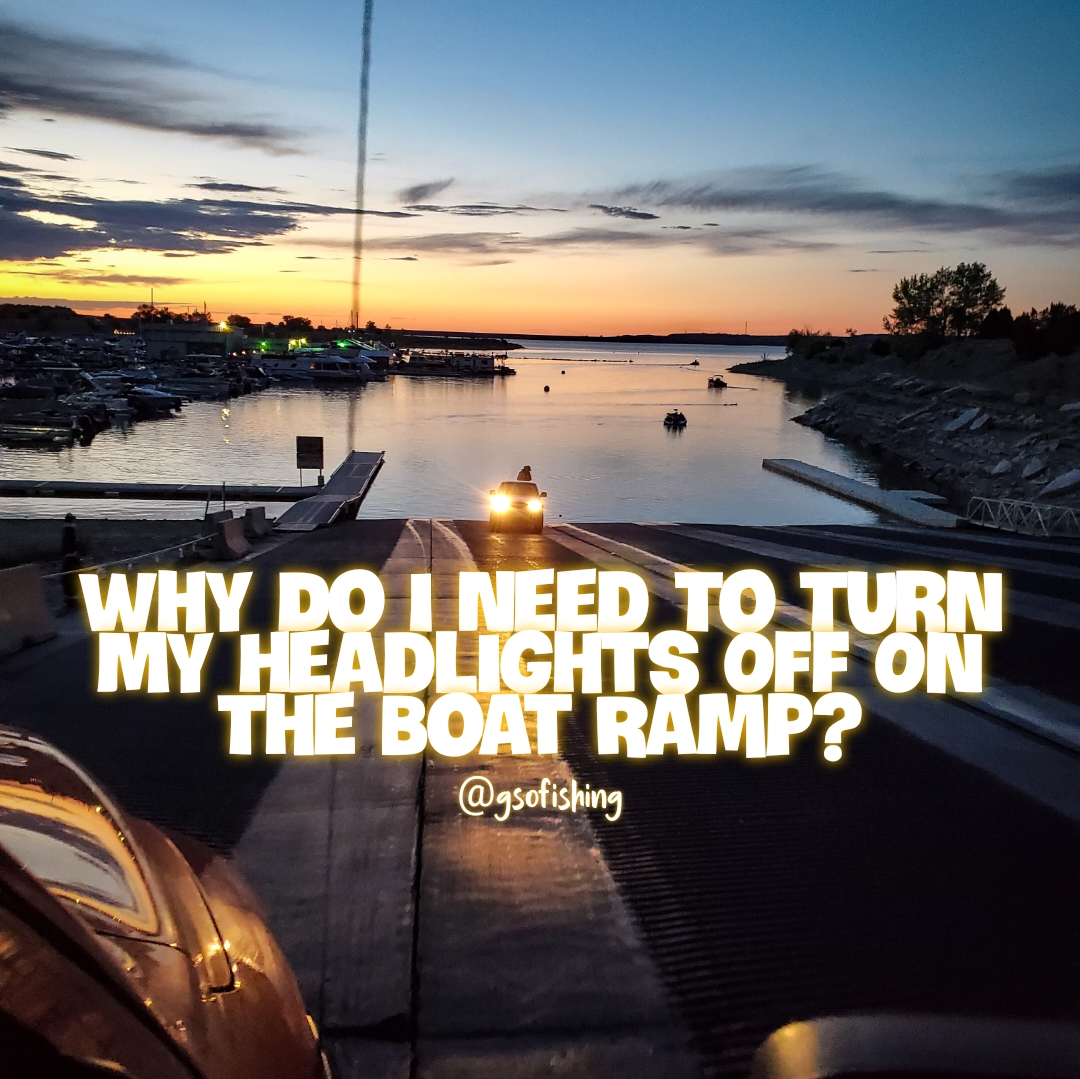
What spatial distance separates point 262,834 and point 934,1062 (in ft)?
12.8

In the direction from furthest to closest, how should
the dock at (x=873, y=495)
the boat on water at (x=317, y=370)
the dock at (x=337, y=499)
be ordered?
the boat on water at (x=317, y=370) → the dock at (x=873, y=495) → the dock at (x=337, y=499)

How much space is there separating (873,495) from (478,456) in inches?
1278

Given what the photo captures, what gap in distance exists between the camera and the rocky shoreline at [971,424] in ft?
176

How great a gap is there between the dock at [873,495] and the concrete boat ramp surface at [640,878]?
26.2 meters

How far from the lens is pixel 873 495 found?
4319cm

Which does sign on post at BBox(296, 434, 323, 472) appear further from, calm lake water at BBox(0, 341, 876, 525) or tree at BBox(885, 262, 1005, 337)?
tree at BBox(885, 262, 1005, 337)

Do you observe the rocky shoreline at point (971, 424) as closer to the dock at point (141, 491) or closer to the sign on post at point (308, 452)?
the sign on post at point (308, 452)

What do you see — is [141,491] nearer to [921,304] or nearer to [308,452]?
[308,452]

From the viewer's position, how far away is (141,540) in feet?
87.2

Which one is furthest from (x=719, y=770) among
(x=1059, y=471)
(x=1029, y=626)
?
(x=1059, y=471)

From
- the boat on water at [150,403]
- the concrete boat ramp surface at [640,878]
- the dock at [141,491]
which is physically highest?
the boat on water at [150,403]

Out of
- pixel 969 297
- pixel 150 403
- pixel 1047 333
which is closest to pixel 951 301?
pixel 969 297

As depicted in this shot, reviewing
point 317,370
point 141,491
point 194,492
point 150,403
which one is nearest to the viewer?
point 141,491

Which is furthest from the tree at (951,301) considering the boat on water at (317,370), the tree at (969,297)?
the boat on water at (317,370)
